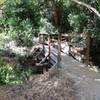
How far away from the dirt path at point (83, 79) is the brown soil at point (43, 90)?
0.23 meters

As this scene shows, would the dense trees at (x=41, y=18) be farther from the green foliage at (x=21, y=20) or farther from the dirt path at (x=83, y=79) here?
the dirt path at (x=83, y=79)

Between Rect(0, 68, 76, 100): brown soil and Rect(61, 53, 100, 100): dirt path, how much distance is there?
23 cm

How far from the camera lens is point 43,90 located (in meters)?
7.06

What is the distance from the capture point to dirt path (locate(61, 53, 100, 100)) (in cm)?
666

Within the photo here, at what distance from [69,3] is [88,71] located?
21.6ft

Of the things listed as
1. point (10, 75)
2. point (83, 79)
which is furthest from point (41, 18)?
point (83, 79)

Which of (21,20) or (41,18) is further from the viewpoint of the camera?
(41,18)

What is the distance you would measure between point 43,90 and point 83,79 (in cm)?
160

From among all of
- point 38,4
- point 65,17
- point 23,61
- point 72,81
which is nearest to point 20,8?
point 38,4

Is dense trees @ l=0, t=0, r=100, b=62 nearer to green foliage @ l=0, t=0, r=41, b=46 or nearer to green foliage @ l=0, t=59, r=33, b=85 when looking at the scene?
green foliage @ l=0, t=0, r=41, b=46

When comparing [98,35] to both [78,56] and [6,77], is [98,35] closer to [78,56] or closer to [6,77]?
[78,56]

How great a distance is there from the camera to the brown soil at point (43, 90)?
21.6 ft

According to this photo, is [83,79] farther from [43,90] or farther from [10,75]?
[10,75]

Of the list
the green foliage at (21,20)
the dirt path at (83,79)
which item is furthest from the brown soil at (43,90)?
the green foliage at (21,20)
